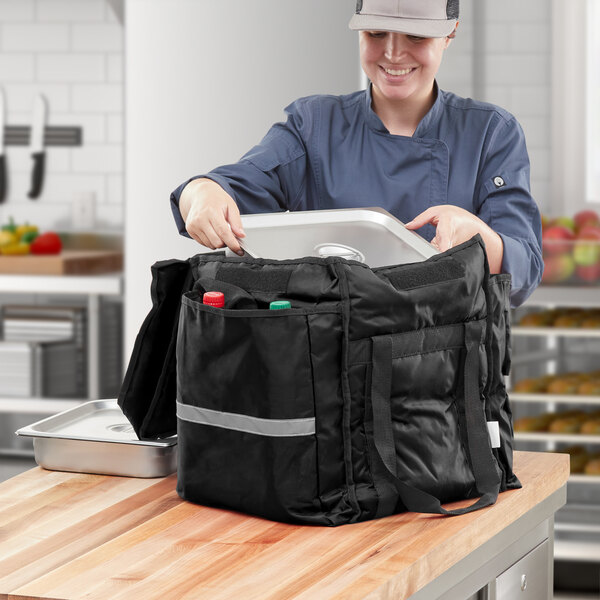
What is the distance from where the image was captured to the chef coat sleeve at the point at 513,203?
1678 millimetres

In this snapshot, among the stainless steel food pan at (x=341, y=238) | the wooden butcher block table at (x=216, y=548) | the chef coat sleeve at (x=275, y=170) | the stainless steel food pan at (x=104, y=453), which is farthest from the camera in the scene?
the chef coat sleeve at (x=275, y=170)

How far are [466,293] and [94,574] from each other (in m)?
0.61

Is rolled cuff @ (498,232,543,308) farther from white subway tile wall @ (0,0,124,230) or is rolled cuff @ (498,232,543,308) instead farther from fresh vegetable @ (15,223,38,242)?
white subway tile wall @ (0,0,124,230)

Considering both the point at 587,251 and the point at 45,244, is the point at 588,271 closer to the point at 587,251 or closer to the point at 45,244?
the point at 587,251

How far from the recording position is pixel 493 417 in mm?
1486

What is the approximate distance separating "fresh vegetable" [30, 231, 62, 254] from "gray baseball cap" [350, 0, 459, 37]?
321 centimetres

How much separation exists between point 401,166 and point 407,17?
28 cm

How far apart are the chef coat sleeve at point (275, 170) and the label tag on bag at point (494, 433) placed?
58 cm

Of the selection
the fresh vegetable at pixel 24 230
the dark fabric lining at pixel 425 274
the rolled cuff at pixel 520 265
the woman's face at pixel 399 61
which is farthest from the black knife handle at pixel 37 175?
the dark fabric lining at pixel 425 274

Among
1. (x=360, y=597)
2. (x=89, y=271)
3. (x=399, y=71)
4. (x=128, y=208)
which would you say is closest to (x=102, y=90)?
(x=89, y=271)

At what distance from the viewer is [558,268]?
133 inches

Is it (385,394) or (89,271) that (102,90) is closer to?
(89,271)

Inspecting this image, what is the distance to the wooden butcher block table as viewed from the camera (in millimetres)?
1137

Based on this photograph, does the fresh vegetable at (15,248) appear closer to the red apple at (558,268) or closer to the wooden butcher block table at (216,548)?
the red apple at (558,268)
